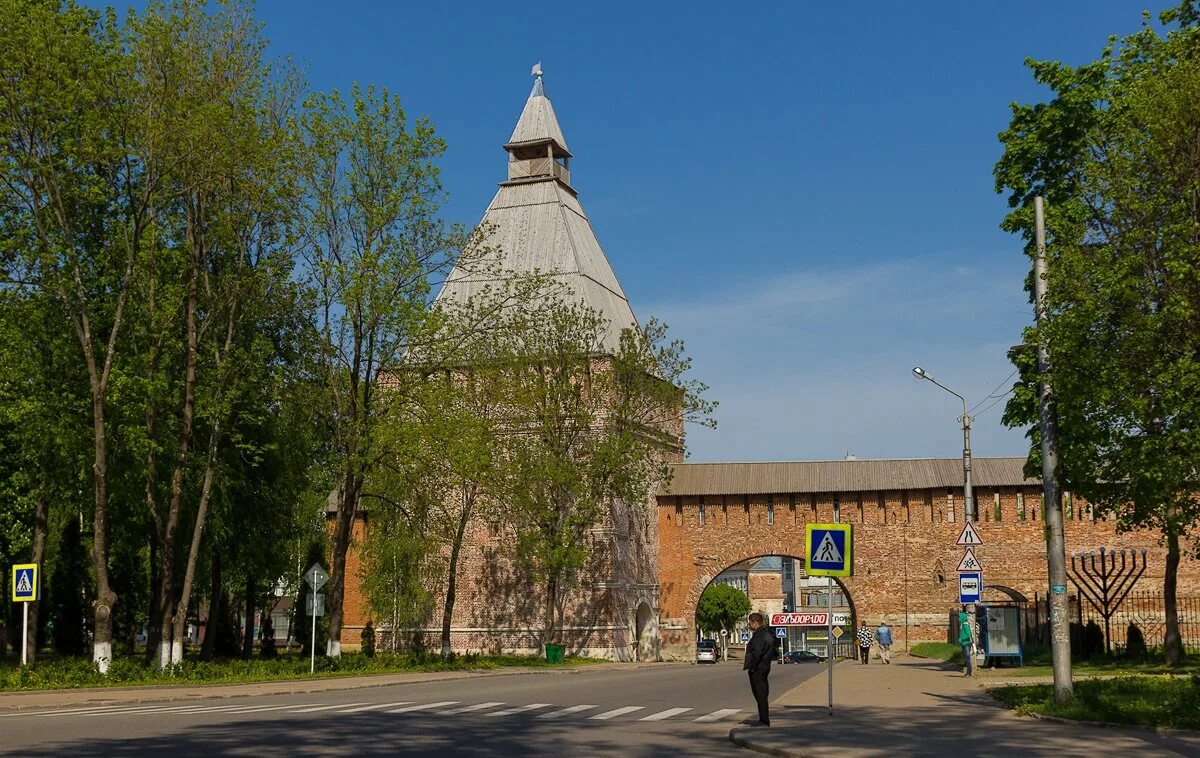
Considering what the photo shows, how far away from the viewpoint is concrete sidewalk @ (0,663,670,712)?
19578 millimetres

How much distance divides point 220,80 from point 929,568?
111 ft

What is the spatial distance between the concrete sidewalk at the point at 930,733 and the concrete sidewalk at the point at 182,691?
922 cm

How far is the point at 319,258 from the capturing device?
1256 inches

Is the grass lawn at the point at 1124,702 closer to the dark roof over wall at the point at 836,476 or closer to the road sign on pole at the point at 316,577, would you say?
the road sign on pole at the point at 316,577

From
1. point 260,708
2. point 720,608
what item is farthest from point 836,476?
point 720,608

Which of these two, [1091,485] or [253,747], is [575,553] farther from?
[253,747]

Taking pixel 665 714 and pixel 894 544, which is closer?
pixel 665 714

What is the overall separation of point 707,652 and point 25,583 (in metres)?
42.0

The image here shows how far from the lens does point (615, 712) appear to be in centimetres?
1770

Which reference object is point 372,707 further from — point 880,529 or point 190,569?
point 880,529

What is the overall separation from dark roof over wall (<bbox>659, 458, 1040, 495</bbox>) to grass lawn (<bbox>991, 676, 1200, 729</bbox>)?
2982 cm

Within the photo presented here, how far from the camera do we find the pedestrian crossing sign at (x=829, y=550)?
1622cm

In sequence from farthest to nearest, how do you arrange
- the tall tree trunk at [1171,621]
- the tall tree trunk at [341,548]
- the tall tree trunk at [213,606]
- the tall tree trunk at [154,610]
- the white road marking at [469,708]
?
the tall tree trunk at [213,606], the tall tree trunk at [154,610], the tall tree trunk at [341,548], the tall tree trunk at [1171,621], the white road marking at [469,708]

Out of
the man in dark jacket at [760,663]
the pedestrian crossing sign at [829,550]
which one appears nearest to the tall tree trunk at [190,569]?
the man in dark jacket at [760,663]
